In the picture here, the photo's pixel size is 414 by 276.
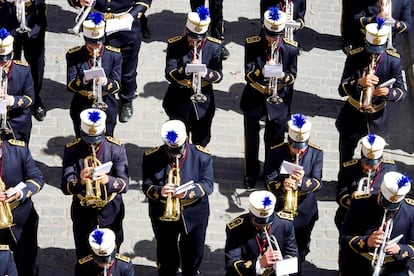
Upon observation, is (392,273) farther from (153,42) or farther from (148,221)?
(153,42)

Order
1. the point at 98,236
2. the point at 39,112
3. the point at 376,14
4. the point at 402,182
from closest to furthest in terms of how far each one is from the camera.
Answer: the point at 98,236 < the point at 402,182 < the point at 376,14 < the point at 39,112

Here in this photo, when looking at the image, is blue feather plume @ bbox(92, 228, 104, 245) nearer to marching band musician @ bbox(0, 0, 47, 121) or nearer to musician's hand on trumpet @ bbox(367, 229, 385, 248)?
musician's hand on trumpet @ bbox(367, 229, 385, 248)

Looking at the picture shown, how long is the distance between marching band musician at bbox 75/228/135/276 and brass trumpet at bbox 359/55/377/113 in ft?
12.1

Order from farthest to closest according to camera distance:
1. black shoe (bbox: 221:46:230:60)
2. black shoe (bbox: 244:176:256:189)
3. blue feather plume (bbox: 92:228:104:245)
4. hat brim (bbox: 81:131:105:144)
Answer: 1. black shoe (bbox: 221:46:230:60)
2. black shoe (bbox: 244:176:256:189)
3. hat brim (bbox: 81:131:105:144)
4. blue feather plume (bbox: 92:228:104:245)

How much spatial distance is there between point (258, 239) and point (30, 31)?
5055 mm

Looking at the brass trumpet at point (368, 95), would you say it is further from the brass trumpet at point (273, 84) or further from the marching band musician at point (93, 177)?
the marching band musician at point (93, 177)

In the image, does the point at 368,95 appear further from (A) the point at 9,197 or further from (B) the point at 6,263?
(B) the point at 6,263

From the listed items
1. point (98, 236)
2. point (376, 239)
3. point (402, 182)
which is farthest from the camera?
point (376, 239)

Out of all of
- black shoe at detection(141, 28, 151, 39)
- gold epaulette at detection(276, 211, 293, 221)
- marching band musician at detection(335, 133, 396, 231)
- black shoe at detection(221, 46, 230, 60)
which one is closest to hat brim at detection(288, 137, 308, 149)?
marching band musician at detection(335, 133, 396, 231)

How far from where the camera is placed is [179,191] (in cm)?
1118

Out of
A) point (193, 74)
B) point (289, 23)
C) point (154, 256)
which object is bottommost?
point (154, 256)

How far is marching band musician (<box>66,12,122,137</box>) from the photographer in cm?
1248

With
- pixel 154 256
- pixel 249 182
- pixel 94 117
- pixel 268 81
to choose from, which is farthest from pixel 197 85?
pixel 154 256

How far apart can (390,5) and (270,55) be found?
→ 2147mm
